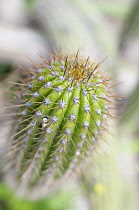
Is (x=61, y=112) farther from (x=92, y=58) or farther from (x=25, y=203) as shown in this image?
(x=92, y=58)

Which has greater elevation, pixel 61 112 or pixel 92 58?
pixel 92 58

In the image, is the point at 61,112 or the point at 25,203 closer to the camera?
the point at 61,112

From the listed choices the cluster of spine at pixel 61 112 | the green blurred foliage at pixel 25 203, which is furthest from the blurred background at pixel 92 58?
the cluster of spine at pixel 61 112

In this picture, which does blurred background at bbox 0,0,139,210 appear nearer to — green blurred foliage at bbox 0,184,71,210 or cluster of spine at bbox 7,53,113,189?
green blurred foliage at bbox 0,184,71,210

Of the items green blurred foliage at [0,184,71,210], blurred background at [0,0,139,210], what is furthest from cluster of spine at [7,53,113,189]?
green blurred foliage at [0,184,71,210]

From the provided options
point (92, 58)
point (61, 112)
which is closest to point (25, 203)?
point (61, 112)

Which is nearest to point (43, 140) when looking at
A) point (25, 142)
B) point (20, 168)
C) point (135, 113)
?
point (25, 142)
